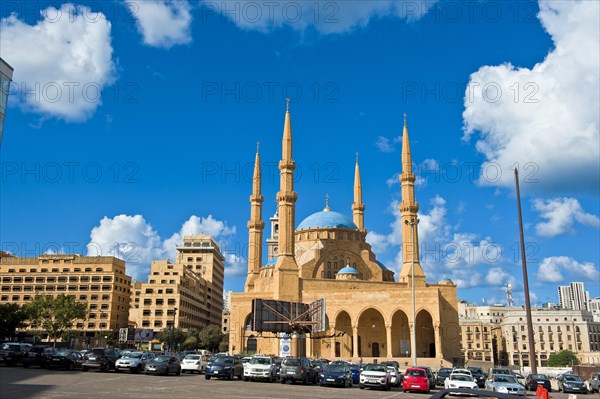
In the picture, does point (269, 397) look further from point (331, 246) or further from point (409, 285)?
point (331, 246)

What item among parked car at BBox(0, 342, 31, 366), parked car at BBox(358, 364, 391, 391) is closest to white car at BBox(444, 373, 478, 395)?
parked car at BBox(358, 364, 391, 391)

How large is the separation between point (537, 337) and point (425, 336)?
224 ft

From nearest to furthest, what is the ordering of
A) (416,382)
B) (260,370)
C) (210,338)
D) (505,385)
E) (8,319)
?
(505,385) < (416,382) < (260,370) < (8,319) < (210,338)

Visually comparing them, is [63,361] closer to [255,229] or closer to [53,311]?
[53,311]

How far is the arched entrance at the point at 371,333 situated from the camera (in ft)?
208

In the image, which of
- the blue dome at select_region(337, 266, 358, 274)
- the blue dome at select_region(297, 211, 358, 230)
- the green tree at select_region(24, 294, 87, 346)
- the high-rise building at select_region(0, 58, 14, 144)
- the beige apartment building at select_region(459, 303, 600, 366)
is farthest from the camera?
the beige apartment building at select_region(459, 303, 600, 366)

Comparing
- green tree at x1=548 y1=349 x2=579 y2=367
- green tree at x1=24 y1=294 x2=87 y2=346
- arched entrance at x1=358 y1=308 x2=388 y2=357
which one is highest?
green tree at x1=24 y1=294 x2=87 y2=346

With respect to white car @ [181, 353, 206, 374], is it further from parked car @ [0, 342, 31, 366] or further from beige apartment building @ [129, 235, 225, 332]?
beige apartment building @ [129, 235, 225, 332]

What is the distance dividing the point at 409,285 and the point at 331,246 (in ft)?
44.8

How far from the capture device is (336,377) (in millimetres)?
28156

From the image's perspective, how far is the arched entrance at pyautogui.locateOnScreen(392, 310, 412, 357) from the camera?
201 feet

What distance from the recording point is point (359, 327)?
209 ft

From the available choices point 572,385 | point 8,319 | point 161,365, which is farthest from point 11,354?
point 572,385

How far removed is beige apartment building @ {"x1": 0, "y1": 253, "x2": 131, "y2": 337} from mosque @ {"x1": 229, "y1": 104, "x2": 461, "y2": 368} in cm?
3276
